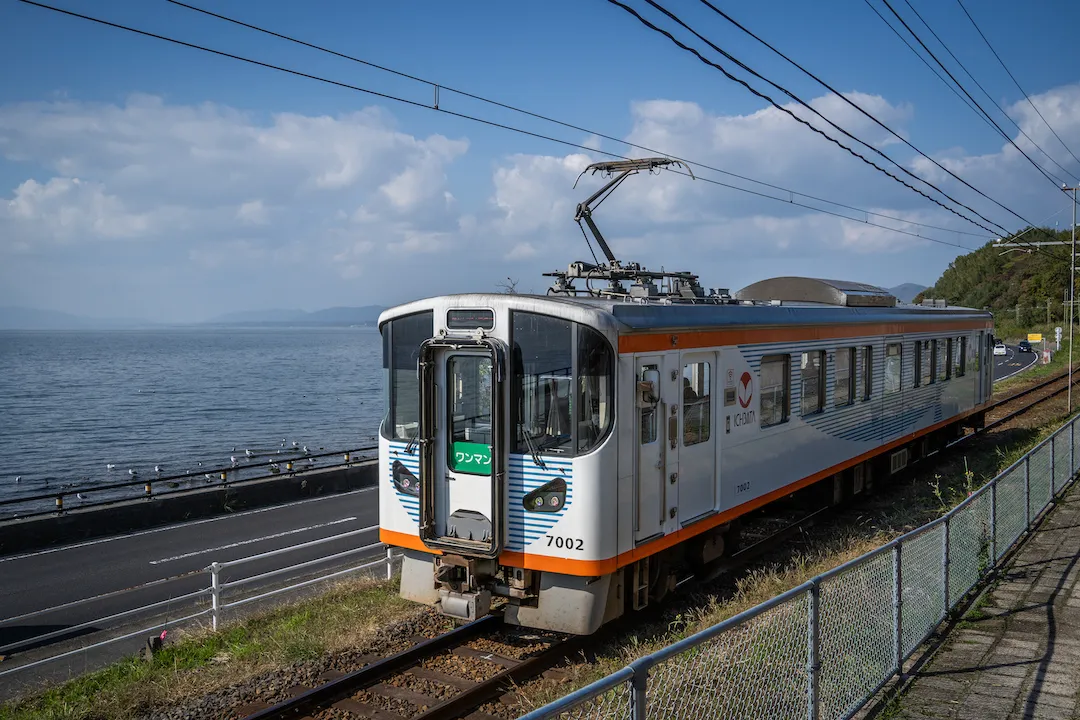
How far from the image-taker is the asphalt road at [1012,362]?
52763mm

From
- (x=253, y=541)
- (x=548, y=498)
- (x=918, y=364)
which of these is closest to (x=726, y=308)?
(x=548, y=498)

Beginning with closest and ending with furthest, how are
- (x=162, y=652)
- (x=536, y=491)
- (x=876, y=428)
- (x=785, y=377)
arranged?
1. (x=536, y=491)
2. (x=162, y=652)
3. (x=785, y=377)
4. (x=876, y=428)

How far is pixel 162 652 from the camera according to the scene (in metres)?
9.07

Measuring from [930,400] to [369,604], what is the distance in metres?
11.7

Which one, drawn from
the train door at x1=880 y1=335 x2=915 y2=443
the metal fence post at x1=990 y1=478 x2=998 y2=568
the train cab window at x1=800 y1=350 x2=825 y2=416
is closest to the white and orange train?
the train cab window at x1=800 y1=350 x2=825 y2=416

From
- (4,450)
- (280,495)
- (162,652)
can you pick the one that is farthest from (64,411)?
(162,652)

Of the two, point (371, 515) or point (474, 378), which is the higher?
point (474, 378)

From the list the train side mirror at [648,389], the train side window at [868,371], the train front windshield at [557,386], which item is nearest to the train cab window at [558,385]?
the train front windshield at [557,386]

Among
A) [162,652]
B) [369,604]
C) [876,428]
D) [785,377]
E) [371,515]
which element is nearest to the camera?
[162,652]

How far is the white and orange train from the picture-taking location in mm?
7527

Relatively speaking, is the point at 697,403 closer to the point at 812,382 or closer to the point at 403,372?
the point at 403,372

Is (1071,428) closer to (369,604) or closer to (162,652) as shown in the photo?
(369,604)

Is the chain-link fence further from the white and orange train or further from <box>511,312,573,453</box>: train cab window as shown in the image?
<box>511,312,573,453</box>: train cab window

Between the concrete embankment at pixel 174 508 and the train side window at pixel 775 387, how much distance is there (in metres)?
13.5
